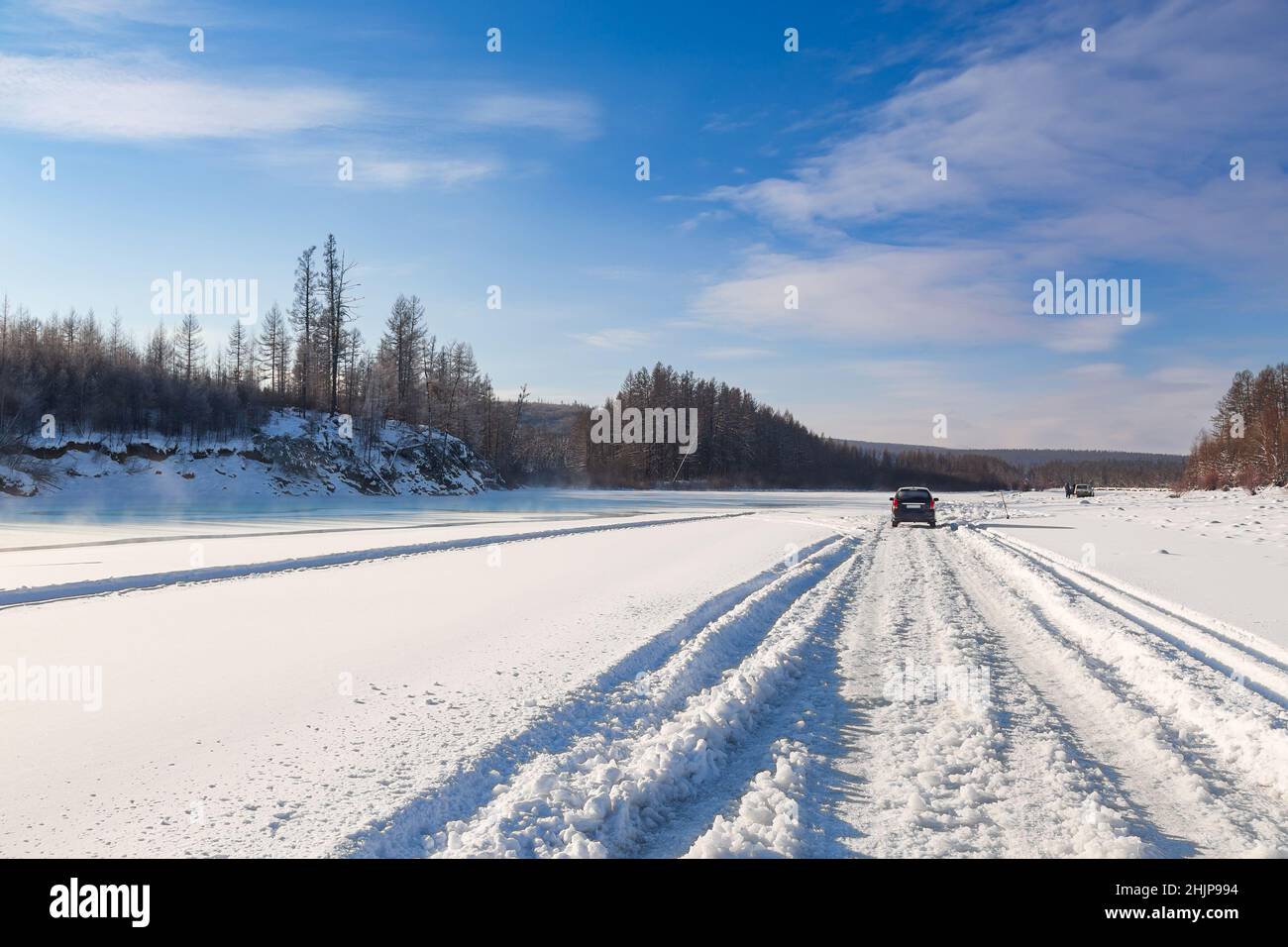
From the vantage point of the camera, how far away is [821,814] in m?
4.58

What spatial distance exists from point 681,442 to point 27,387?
93.7 m

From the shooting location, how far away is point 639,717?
6.47m

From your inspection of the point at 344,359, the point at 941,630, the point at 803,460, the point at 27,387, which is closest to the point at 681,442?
the point at 803,460

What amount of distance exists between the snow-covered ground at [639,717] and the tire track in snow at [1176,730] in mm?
31

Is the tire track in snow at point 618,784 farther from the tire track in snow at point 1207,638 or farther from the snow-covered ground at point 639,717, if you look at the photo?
the tire track in snow at point 1207,638

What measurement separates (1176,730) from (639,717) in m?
4.22

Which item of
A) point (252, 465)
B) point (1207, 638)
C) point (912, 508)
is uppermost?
point (252, 465)

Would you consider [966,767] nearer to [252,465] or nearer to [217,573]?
[217,573]

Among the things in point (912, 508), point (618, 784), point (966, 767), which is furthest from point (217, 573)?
point (912, 508)

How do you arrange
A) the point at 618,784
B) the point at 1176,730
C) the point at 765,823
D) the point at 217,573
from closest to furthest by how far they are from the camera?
the point at 765,823 → the point at 618,784 → the point at 1176,730 → the point at 217,573

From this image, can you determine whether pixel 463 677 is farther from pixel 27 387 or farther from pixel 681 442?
pixel 681 442

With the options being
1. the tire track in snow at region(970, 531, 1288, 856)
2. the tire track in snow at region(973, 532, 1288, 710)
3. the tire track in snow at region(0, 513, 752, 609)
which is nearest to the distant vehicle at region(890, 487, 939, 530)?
the tire track in snow at region(0, 513, 752, 609)

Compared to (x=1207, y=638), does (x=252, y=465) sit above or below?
above

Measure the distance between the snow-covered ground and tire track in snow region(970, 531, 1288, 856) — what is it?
31 mm
